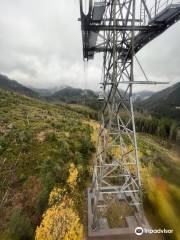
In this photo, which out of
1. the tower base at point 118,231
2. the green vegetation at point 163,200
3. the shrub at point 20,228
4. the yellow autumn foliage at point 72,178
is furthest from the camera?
the yellow autumn foliage at point 72,178

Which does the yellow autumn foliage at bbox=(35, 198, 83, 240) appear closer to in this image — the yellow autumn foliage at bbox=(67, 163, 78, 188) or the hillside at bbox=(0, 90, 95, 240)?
the hillside at bbox=(0, 90, 95, 240)

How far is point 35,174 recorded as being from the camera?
17094mm

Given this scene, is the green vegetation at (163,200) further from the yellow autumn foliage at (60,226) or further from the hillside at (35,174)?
the yellow autumn foliage at (60,226)

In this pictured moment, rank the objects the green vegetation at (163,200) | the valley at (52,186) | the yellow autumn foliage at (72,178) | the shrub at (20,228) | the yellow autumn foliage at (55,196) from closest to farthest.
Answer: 1. the shrub at (20,228)
2. the valley at (52,186)
3. the green vegetation at (163,200)
4. the yellow autumn foliage at (55,196)
5. the yellow autumn foliage at (72,178)

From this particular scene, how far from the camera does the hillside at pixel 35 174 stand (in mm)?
13462

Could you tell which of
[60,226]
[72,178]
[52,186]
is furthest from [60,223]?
[72,178]

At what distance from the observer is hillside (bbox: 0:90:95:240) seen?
13462 mm

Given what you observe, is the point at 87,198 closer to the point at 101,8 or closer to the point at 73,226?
the point at 73,226

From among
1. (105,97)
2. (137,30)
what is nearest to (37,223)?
(105,97)

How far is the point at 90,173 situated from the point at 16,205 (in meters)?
5.70

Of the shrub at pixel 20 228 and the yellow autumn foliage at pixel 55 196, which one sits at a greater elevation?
the yellow autumn foliage at pixel 55 196

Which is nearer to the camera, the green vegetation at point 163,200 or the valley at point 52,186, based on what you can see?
the valley at point 52,186

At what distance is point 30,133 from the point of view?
23391 mm

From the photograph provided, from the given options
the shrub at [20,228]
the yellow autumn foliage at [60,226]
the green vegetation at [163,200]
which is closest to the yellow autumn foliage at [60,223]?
the yellow autumn foliage at [60,226]
